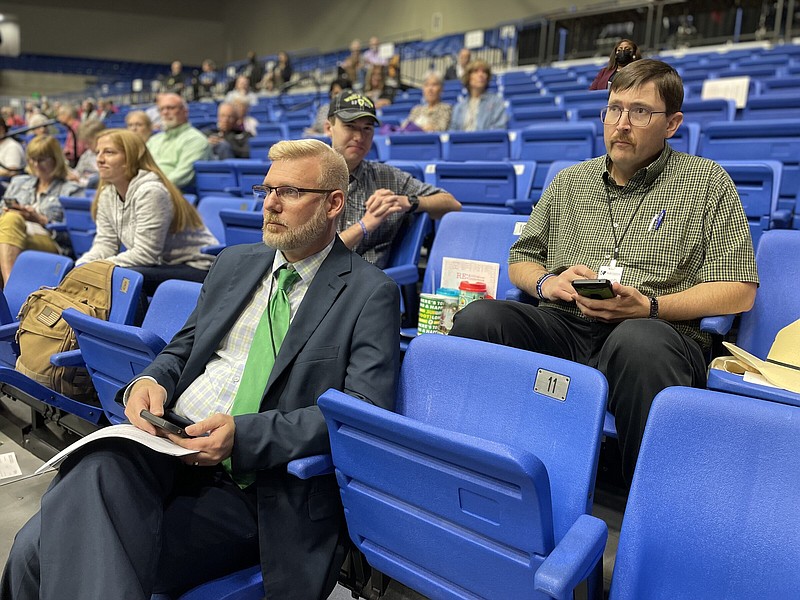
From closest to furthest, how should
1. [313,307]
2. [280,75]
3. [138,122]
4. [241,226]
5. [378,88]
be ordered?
[313,307]
[241,226]
[138,122]
[378,88]
[280,75]

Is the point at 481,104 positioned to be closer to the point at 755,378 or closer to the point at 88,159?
the point at 88,159

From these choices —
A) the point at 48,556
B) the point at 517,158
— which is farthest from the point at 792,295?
the point at 517,158

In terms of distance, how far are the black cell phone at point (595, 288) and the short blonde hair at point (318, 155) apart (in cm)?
66

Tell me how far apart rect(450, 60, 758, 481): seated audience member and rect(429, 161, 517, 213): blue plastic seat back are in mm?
1372

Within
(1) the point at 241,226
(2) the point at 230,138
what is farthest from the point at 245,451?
(2) the point at 230,138

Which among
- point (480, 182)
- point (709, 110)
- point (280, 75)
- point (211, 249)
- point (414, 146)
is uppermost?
point (280, 75)

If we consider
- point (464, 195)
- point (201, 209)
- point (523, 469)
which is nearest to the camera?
point (523, 469)

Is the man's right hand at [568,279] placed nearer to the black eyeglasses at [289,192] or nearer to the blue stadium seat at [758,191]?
the black eyeglasses at [289,192]

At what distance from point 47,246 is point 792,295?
12.4ft

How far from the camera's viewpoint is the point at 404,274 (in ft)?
7.83

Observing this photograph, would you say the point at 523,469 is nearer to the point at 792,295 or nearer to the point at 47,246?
the point at 792,295

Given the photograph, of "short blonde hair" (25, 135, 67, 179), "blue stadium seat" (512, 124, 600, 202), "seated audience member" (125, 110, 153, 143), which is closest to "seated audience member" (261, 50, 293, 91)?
"seated audience member" (125, 110, 153, 143)

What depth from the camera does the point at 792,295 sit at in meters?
1.75

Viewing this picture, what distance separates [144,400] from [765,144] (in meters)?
3.15
